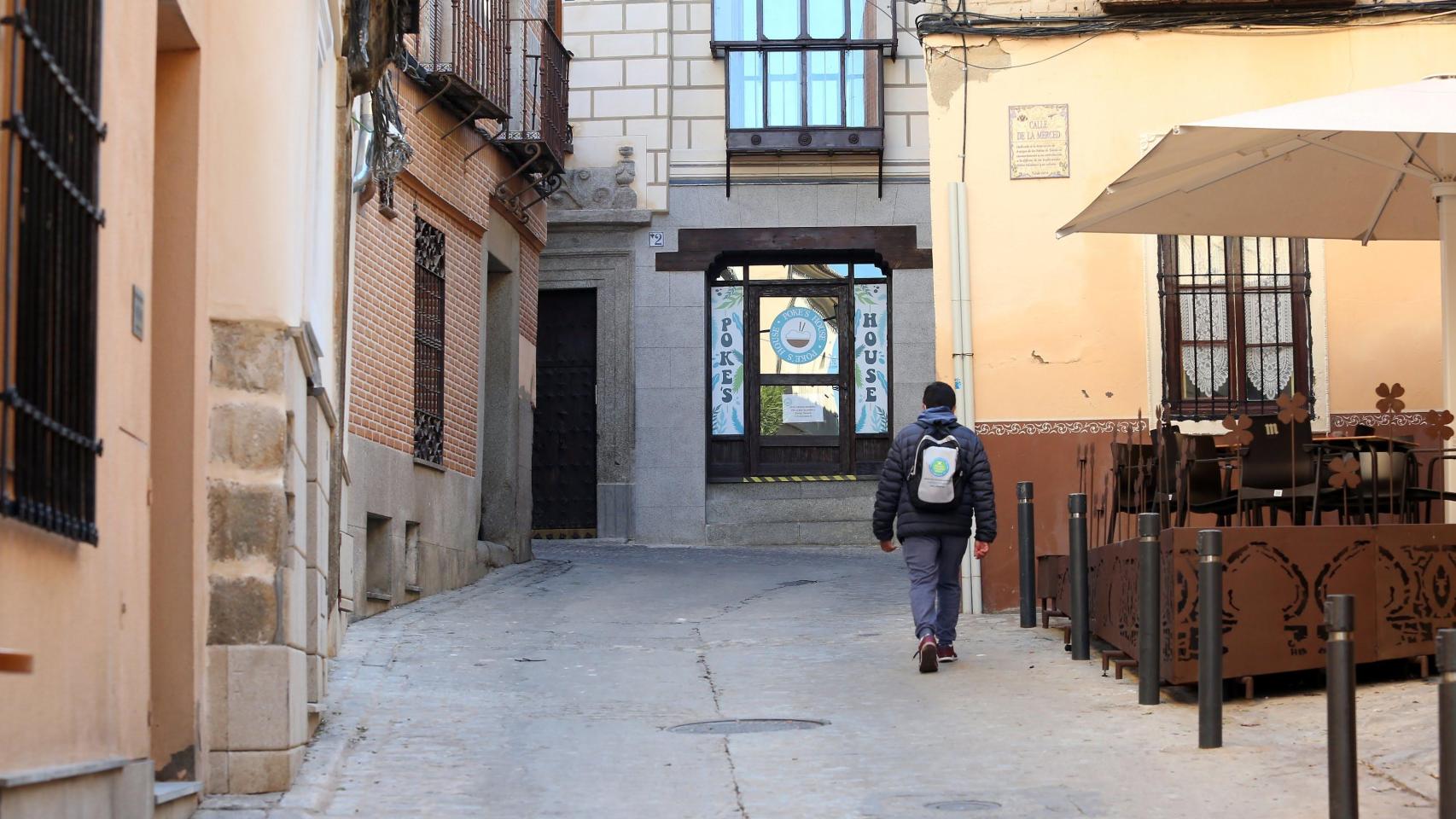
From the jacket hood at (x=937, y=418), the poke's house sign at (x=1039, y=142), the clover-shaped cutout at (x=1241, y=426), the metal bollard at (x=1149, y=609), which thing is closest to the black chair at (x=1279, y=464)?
the clover-shaped cutout at (x=1241, y=426)

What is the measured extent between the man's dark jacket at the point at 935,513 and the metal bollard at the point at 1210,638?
290cm

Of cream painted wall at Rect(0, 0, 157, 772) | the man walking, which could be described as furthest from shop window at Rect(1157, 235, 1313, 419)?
cream painted wall at Rect(0, 0, 157, 772)

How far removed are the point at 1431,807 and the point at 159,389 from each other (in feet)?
15.2

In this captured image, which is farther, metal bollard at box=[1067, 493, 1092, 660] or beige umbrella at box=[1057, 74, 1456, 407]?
metal bollard at box=[1067, 493, 1092, 660]

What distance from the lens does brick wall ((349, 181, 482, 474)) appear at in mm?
13234

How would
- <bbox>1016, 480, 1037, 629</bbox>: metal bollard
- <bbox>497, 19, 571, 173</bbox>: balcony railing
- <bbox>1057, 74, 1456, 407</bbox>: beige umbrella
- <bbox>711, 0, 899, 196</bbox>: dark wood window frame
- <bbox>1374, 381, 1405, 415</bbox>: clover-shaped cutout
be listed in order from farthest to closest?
<bbox>711, 0, 899, 196</bbox>: dark wood window frame < <bbox>497, 19, 571, 173</bbox>: balcony railing < <bbox>1016, 480, 1037, 629</bbox>: metal bollard < <bbox>1374, 381, 1405, 415</bbox>: clover-shaped cutout < <bbox>1057, 74, 1456, 407</bbox>: beige umbrella

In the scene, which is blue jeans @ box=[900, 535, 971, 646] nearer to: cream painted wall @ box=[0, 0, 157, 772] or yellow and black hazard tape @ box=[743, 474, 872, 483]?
cream painted wall @ box=[0, 0, 157, 772]

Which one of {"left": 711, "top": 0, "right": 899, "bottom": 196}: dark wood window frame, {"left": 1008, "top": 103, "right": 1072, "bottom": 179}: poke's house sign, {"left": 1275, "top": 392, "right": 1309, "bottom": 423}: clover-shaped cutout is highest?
{"left": 711, "top": 0, "right": 899, "bottom": 196}: dark wood window frame

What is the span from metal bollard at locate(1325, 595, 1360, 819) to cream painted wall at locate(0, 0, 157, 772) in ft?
12.1

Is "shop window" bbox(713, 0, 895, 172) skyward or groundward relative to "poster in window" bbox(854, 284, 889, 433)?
skyward

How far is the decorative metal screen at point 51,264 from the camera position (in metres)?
4.16

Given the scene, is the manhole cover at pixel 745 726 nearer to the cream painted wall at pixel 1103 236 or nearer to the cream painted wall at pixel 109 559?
the cream painted wall at pixel 109 559

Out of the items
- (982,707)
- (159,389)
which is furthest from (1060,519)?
(159,389)

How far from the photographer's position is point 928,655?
1020cm
